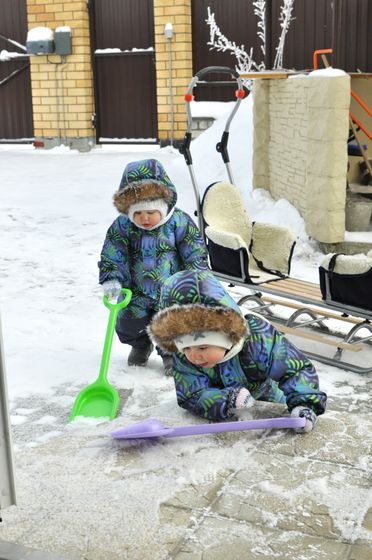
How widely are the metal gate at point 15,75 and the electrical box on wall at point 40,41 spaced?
631 mm

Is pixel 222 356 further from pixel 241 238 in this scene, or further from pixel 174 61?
pixel 174 61

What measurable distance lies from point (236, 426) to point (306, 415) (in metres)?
0.31

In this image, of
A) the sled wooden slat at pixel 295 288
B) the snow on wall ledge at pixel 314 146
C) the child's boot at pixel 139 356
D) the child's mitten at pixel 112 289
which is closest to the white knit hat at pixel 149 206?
the child's mitten at pixel 112 289

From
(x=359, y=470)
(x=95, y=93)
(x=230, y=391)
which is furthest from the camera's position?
(x=95, y=93)

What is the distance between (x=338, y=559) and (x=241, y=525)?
13.6 inches

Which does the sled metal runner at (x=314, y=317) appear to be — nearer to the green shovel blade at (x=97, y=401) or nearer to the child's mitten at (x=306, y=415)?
the child's mitten at (x=306, y=415)

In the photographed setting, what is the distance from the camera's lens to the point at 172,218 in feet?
13.6

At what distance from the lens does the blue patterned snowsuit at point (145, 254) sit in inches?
160

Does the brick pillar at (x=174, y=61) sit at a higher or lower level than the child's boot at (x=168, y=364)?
higher

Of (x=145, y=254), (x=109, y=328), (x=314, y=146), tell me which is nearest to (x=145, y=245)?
(x=145, y=254)

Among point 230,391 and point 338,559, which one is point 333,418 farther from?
point 338,559

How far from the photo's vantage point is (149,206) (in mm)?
3986

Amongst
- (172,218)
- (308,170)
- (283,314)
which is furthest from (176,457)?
(308,170)

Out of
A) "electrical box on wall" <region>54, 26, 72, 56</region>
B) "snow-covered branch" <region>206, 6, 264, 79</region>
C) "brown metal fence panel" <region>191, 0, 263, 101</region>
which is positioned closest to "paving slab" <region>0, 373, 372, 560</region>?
"snow-covered branch" <region>206, 6, 264, 79</region>
